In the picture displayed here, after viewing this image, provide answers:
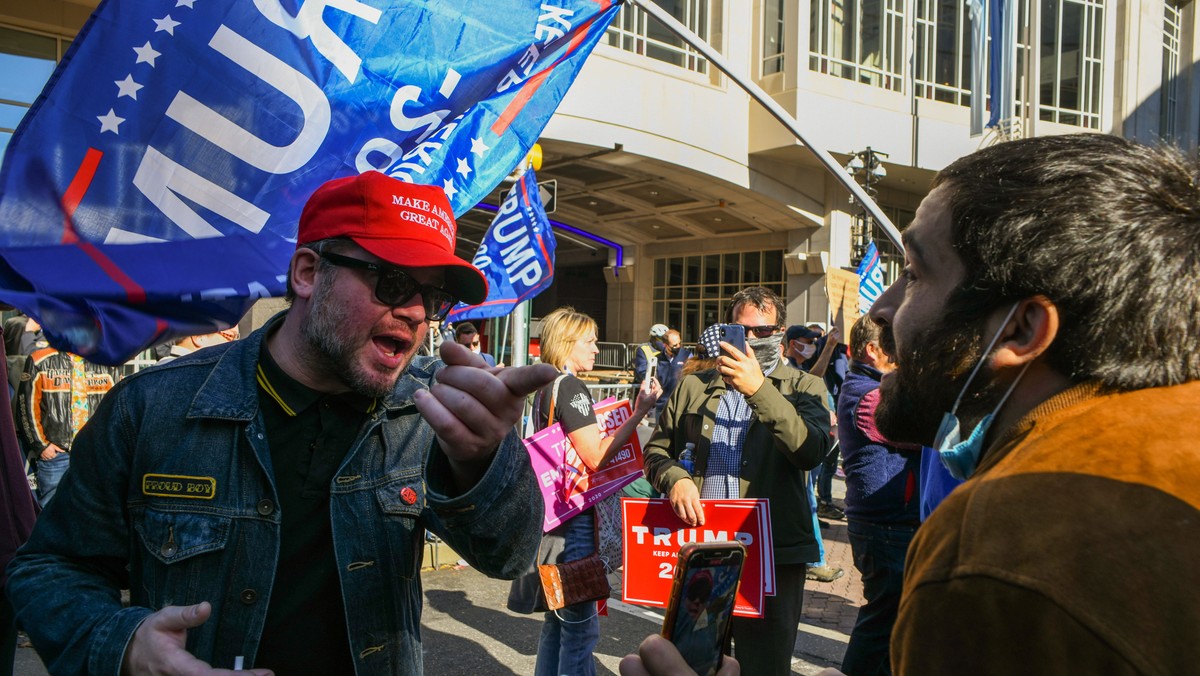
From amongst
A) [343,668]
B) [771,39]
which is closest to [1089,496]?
[343,668]

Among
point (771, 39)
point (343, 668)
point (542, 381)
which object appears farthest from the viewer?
point (771, 39)

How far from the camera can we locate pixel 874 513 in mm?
4422

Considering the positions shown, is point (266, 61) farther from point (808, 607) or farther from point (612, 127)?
point (612, 127)

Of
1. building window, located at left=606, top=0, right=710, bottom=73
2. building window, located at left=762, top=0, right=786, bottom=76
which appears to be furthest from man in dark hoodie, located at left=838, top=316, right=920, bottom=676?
building window, located at left=762, top=0, right=786, bottom=76

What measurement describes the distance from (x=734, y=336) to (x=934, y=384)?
8.57ft

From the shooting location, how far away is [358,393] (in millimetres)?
2072

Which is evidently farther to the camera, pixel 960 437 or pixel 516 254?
pixel 516 254

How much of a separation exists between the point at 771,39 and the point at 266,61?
21.7 metres

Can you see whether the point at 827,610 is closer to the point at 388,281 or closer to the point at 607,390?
the point at 388,281

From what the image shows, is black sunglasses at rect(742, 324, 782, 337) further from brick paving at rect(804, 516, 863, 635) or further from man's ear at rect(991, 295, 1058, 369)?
man's ear at rect(991, 295, 1058, 369)

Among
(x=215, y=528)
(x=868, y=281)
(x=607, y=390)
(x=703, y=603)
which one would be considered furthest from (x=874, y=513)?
(x=607, y=390)

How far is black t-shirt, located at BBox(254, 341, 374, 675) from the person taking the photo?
6.22 ft

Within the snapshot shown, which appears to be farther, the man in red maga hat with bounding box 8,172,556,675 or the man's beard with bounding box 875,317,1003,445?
the man in red maga hat with bounding box 8,172,556,675

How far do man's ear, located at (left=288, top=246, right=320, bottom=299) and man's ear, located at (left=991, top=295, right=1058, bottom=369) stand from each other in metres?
1.56
